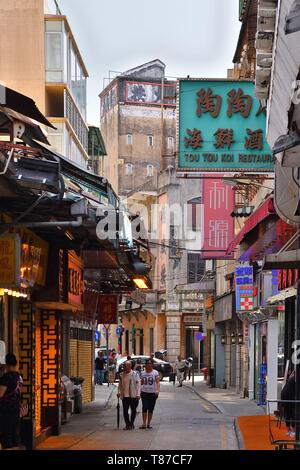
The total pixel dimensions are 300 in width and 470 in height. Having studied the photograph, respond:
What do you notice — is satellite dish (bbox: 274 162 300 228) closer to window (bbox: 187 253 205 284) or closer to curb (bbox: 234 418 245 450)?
curb (bbox: 234 418 245 450)

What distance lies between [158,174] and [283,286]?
162ft

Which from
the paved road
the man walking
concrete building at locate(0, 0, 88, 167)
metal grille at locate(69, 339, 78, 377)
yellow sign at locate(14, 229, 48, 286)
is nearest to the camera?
yellow sign at locate(14, 229, 48, 286)

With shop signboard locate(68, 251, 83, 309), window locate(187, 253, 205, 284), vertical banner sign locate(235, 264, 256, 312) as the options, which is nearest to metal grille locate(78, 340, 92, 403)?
vertical banner sign locate(235, 264, 256, 312)

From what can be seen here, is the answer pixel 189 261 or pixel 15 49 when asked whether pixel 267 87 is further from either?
pixel 189 261

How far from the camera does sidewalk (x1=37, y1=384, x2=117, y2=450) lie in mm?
18014

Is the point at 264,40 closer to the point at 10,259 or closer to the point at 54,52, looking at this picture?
the point at 10,259

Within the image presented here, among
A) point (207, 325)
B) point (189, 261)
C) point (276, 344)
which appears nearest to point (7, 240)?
point (276, 344)

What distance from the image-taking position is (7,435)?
1405cm

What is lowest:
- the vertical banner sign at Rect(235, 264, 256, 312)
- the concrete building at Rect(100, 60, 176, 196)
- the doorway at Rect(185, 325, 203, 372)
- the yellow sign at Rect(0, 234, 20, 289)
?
the doorway at Rect(185, 325, 203, 372)

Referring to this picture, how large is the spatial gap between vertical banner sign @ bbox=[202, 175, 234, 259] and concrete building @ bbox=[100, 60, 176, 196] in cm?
3925

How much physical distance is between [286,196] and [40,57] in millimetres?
21181

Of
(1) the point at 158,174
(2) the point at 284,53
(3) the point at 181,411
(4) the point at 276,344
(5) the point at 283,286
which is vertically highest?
(1) the point at 158,174

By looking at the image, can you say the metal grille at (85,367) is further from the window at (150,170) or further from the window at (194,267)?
the window at (150,170)

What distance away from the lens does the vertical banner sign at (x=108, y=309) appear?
32562mm
